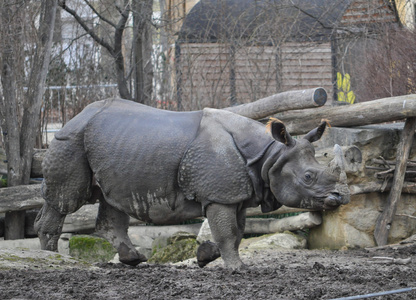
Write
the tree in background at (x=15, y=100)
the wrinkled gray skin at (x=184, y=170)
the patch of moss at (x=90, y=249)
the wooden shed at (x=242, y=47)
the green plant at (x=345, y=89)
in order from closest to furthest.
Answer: the wrinkled gray skin at (x=184, y=170) < the patch of moss at (x=90, y=249) < the tree in background at (x=15, y=100) < the wooden shed at (x=242, y=47) < the green plant at (x=345, y=89)

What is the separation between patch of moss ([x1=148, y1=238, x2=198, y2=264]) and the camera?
26.8 feet

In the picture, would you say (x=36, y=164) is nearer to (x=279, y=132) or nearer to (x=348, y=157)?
(x=348, y=157)

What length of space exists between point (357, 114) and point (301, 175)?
3088 millimetres

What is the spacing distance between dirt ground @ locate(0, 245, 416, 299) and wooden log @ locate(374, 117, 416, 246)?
1.86 m

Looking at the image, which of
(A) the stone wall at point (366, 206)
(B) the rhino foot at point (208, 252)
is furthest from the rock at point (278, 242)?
(B) the rhino foot at point (208, 252)

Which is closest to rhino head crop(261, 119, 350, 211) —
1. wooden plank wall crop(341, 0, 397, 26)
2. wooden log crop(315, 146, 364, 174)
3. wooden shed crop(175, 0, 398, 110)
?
wooden log crop(315, 146, 364, 174)

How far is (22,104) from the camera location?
10211 millimetres

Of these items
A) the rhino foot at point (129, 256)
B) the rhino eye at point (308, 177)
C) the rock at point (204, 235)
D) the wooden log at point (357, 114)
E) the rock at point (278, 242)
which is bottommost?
the rock at point (278, 242)

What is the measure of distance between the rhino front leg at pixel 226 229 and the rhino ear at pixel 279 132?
692mm

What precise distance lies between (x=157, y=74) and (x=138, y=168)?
271 inches

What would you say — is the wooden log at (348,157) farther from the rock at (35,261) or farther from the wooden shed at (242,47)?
the rock at (35,261)

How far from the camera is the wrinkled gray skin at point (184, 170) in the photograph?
17.8 feet

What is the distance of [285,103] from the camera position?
303 inches

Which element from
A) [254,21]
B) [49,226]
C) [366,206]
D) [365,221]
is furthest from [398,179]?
[254,21]
